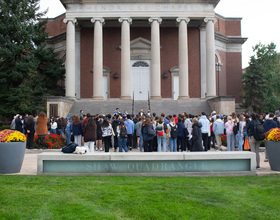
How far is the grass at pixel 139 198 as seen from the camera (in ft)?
16.9

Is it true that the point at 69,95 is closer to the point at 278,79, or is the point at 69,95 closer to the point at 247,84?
the point at 247,84

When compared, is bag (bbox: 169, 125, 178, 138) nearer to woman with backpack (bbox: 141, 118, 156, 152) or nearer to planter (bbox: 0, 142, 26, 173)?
woman with backpack (bbox: 141, 118, 156, 152)

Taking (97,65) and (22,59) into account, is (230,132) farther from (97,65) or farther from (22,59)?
(22,59)

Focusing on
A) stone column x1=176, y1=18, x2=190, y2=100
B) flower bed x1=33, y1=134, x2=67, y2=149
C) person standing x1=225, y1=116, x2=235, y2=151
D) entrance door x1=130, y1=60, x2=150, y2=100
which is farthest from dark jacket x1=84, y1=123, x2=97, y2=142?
entrance door x1=130, y1=60, x2=150, y2=100

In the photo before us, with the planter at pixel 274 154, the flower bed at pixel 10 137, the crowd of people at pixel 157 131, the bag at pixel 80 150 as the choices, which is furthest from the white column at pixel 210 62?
the flower bed at pixel 10 137

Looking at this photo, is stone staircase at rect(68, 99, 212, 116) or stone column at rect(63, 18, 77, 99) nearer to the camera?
stone staircase at rect(68, 99, 212, 116)

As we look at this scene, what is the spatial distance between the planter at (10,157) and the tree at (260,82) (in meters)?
27.1

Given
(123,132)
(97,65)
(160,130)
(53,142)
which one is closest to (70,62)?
(97,65)

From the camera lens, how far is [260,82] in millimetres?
30797

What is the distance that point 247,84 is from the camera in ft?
103

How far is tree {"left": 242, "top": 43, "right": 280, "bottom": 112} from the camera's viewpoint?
30.9m

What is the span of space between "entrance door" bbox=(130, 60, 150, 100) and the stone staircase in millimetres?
4903

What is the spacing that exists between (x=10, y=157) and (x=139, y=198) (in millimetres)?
4516

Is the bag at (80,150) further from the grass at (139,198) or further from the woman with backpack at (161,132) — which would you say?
the woman with backpack at (161,132)
